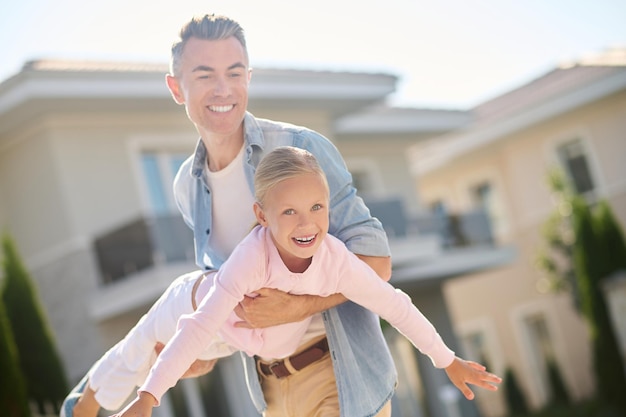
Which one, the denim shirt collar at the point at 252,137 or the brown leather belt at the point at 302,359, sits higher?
the denim shirt collar at the point at 252,137

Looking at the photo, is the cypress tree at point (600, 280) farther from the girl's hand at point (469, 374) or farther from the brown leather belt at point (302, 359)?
the brown leather belt at point (302, 359)

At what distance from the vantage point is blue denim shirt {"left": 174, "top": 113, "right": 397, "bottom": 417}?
3699 mm

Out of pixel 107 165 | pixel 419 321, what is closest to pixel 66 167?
pixel 107 165

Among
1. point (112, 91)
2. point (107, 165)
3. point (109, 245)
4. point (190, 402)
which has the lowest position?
point (190, 402)

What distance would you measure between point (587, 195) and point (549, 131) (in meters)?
1.78

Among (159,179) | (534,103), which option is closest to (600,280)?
(534,103)

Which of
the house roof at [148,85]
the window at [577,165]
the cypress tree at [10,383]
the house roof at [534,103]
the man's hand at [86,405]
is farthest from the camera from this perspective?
the window at [577,165]

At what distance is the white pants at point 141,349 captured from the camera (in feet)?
12.6

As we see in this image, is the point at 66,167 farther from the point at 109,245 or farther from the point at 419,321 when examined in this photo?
the point at 419,321

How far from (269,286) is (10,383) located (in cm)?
957

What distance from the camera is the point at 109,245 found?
15.5 meters

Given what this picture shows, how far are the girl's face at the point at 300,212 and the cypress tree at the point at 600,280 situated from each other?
17342 mm

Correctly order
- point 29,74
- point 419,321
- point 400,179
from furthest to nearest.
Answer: point 400,179 < point 29,74 < point 419,321

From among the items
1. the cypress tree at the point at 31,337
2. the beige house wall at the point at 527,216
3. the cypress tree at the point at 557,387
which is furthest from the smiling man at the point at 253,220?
the cypress tree at the point at 557,387
